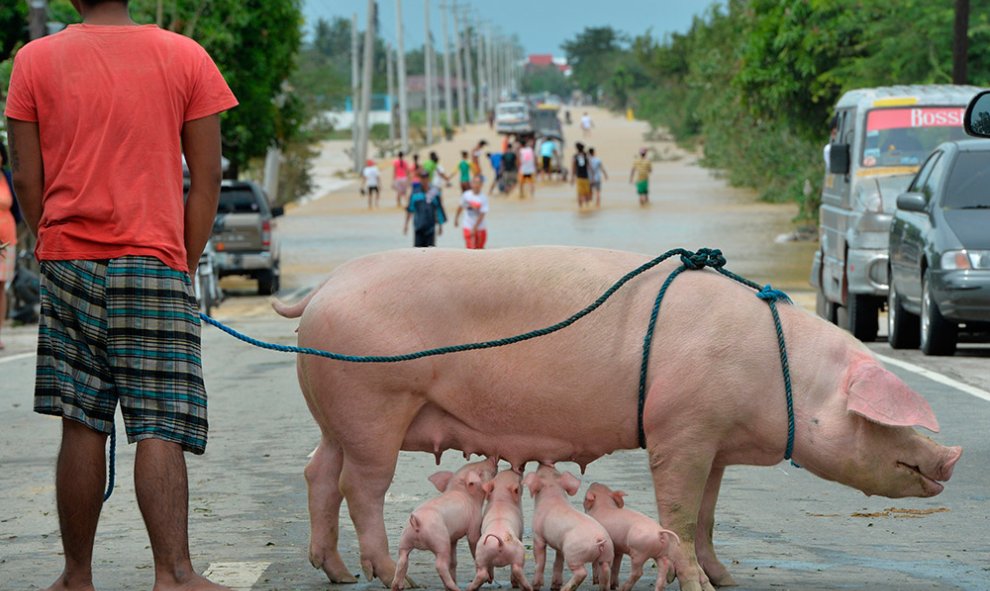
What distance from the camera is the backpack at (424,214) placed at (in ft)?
94.5

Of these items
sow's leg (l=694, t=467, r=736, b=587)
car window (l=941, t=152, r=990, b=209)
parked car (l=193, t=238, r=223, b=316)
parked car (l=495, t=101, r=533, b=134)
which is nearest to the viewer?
sow's leg (l=694, t=467, r=736, b=587)

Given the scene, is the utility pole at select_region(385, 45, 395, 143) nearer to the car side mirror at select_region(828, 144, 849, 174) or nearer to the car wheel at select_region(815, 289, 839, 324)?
the car wheel at select_region(815, 289, 839, 324)

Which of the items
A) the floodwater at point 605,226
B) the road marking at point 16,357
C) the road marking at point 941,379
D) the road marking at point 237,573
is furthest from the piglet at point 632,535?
the floodwater at point 605,226

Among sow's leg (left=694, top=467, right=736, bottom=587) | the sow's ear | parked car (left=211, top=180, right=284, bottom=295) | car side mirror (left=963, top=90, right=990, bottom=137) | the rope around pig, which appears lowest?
parked car (left=211, top=180, right=284, bottom=295)

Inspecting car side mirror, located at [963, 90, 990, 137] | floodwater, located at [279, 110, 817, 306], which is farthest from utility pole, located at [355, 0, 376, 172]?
car side mirror, located at [963, 90, 990, 137]

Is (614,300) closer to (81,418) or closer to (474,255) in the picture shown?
(474,255)

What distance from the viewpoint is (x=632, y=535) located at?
5.84 meters

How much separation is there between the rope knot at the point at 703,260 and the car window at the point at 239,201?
2189cm

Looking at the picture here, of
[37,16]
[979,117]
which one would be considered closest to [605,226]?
[37,16]

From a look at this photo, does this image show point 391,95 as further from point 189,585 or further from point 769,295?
point 189,585

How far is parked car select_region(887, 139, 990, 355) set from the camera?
579 inches

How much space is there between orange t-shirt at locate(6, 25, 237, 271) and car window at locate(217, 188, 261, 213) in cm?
2217

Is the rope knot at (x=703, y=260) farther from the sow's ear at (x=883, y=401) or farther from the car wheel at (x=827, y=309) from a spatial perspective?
the car wheel at (x=827, y=309)

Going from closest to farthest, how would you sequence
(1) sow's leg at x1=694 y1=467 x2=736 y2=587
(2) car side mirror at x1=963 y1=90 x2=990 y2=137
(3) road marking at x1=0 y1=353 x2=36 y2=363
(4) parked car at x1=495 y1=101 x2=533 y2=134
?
(1) sow's leg at x1=694 y1=467 x2=736 y2=587 < (2) car side mirror at x1=963 y1=90 x2=990 y2=137 < (3) road marking at x1=0 y1=353 x2=36 y2=363 < (4) parked car at x1=495 y1=101 x2=533 y2=134
